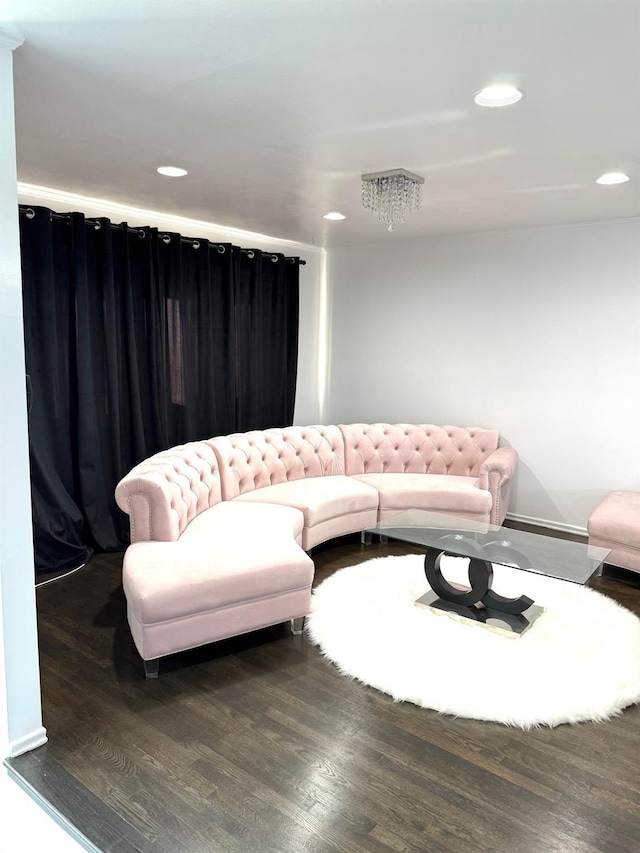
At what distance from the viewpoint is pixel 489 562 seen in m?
3.31

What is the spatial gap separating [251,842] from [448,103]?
259cm

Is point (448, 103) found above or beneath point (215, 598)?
above

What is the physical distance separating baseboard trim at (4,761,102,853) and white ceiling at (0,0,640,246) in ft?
7.93

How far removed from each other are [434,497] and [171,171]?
280 centimetres

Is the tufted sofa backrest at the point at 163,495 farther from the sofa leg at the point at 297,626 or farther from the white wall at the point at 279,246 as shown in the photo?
the white wall at the point at 279,246

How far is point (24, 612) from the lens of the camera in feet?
7.43

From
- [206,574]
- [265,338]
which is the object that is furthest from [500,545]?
[265,338]

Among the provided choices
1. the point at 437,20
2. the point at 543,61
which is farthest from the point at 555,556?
the point at 437,20

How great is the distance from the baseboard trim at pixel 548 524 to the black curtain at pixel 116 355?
2.37 m

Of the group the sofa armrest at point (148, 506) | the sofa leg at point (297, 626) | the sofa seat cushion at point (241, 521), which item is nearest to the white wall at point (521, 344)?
the sofa seat cushion at point (241, 521)

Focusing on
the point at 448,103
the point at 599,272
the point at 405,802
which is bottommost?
the point at 405,802

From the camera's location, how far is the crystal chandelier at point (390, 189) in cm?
334

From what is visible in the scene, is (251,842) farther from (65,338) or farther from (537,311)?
(537,311)

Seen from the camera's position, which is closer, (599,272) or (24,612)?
(24,612)
